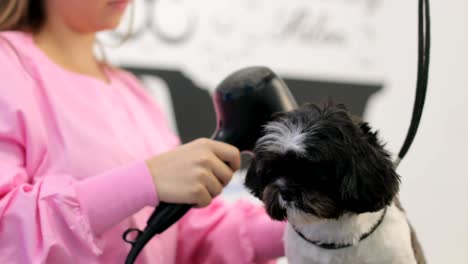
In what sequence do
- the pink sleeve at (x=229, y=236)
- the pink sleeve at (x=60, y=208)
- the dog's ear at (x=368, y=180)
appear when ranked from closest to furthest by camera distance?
the dog's ear at (x=368, y=180)
the pink sleeve at (x=60, y=208)
the pink sleeve at (x=229, y=236)

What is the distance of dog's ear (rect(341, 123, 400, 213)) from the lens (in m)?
0.49

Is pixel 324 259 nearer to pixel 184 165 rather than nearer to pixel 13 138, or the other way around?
pixel 184 165

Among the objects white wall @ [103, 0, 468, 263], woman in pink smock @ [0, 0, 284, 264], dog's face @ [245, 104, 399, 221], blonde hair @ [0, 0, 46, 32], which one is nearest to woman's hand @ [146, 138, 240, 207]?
woman in pink smock @ [0, 0, 284, 264]

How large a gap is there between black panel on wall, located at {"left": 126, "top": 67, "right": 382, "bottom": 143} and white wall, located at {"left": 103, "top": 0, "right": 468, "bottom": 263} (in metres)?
0.03

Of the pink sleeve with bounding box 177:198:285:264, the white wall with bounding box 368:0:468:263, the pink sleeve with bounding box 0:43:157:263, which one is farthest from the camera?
the white wall with bounding box 368:0:468:263

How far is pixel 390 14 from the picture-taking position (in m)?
1.40

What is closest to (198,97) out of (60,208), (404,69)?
(404,69)

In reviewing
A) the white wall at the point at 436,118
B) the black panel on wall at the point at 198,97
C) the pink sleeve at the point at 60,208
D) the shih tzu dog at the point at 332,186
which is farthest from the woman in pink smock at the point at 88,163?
the white wall at the point at 436,118

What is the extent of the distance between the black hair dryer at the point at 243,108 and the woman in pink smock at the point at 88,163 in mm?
23

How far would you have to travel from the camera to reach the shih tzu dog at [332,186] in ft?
1.61

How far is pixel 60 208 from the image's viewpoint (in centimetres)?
60

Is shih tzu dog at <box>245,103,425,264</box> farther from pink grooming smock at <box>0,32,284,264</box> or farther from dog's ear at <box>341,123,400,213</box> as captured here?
pink grooming smock at <box>0,32,284,264</box>

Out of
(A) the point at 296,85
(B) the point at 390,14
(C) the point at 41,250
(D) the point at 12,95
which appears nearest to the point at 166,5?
(A) the point at 296,85

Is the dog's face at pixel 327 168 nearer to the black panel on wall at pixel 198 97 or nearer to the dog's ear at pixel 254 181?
the dog's ear at pixel 254 181
